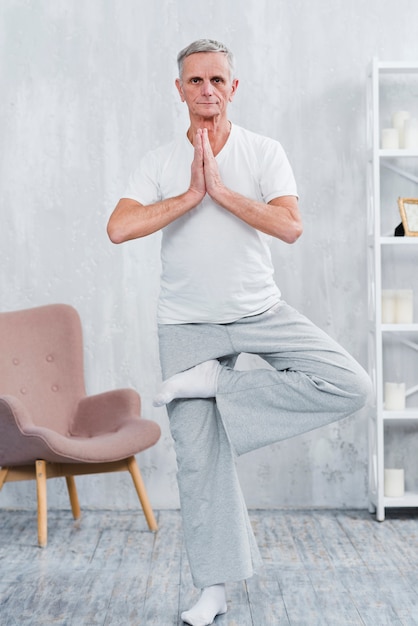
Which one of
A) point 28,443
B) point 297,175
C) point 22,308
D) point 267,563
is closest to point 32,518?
point 28,443

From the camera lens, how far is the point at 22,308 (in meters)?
4.18

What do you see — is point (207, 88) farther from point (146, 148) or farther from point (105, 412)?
point (105, 412)

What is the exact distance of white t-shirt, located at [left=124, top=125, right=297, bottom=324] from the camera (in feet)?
8.08

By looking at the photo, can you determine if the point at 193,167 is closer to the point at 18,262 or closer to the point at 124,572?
the point at 124,572

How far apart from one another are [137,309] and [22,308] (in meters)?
0.55

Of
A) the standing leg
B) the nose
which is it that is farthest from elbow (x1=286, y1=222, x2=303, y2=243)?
the nose

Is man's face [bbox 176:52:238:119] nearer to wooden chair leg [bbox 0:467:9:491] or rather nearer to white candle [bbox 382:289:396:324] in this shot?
white candle [bbox 382:289:396:324]

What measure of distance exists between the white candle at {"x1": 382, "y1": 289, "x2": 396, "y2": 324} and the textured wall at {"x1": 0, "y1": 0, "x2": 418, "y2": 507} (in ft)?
0.77

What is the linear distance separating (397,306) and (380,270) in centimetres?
18

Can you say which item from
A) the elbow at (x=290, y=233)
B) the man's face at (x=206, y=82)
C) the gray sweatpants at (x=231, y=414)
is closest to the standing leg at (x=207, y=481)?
the gray sweatpants at (x=231, y=414)

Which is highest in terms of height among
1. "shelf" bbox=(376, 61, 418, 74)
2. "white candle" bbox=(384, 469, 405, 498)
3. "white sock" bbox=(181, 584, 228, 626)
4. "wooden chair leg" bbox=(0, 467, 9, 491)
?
"shelf" bbox=(376, 61, 418, 74)

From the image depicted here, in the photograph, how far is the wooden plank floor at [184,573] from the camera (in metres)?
2.55

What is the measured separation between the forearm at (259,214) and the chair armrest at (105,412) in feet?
5.28

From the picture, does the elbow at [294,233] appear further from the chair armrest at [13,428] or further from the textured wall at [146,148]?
the textured wall at [146,148]
